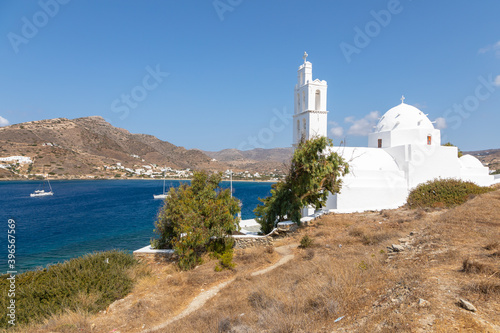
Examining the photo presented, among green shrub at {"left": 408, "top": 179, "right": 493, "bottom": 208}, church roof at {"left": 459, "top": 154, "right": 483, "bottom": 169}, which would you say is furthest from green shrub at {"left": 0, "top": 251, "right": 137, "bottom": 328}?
church roof at {"left": 459, "top": 154, "right": 483, "bottom": 169}

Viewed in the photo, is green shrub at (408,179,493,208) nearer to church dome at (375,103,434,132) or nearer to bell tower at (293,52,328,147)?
church dome at (375,103,434,132)

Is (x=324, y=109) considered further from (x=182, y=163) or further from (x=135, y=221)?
(x=182, y=163)

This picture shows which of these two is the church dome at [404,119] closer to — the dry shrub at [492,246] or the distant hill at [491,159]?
the dry shrub at [492,246]

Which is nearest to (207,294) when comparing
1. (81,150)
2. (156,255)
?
(156,255)

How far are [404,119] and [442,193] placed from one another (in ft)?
22.8

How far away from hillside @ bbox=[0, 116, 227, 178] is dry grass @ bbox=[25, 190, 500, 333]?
87.2 meters

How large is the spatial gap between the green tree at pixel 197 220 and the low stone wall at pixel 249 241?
2.65 ft

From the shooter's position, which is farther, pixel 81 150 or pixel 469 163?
pixel 81 150

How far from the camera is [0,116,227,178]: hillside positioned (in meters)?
77.7

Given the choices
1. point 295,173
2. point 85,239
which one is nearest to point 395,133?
point 295,173

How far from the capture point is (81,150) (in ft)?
294

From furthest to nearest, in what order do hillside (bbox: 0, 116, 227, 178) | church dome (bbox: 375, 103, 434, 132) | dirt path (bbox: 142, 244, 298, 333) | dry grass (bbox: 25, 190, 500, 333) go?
hillside (bbox: 0, 116, 227, 178) < church dome (bbox: 375, 103, 434, 132) < dirt path (bbox: 142, 244, 298, 333) < dry grass (bbox: 25, 190, 500, 333)

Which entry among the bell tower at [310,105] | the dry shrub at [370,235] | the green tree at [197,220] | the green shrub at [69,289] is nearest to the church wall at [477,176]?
the bell tower at [310,105]

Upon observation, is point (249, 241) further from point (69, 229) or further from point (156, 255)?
point (69, 229)
